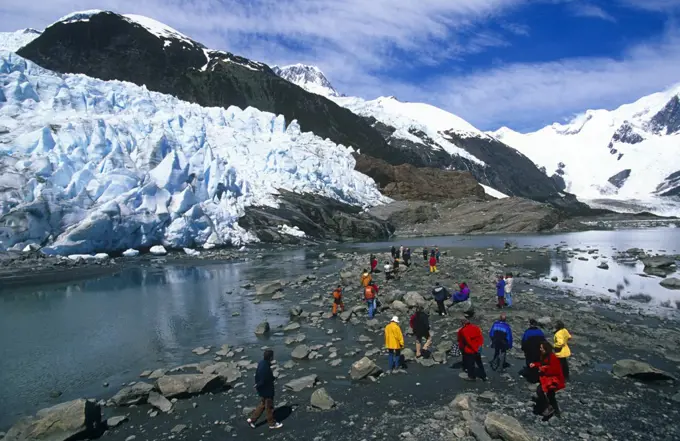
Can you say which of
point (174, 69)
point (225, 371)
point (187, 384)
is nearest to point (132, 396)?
point (187, 384)

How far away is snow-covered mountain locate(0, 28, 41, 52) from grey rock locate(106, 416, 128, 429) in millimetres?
136142

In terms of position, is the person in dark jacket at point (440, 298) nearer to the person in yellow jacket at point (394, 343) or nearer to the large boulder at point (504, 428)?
the person in yellow jacket at point (394, 343)

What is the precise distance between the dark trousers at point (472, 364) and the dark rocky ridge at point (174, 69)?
124602 mm

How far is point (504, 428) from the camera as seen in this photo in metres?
7.27

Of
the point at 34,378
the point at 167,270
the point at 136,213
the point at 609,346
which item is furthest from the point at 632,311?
the point at 136,213

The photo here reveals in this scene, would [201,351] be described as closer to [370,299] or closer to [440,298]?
[370,299]

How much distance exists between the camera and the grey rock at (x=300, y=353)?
41.1ft

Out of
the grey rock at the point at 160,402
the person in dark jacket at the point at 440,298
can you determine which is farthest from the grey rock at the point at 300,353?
the person in dark jacket at the point at 440,298

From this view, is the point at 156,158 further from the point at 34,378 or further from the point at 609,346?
the point at 609,346

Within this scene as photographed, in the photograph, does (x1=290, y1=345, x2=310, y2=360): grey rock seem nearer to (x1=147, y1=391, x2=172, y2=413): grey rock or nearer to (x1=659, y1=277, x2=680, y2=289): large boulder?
(x1=147, y1=391, x2=172, y2=413): grey rock

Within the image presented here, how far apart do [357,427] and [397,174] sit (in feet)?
341

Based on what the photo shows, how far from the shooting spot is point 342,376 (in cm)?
1099

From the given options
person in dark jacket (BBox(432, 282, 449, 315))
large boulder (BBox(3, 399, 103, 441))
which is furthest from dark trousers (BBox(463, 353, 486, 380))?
large boulder (BBox(3, 399, 103, 441))

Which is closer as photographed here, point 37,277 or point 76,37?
point 37,277
